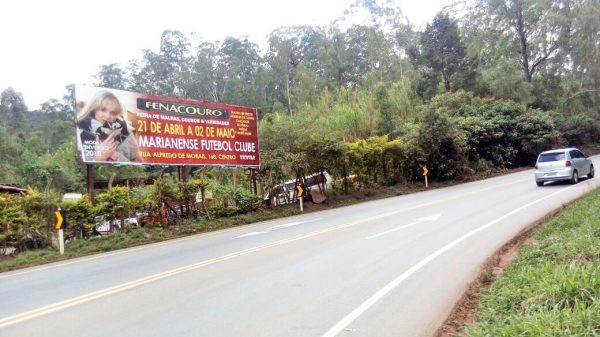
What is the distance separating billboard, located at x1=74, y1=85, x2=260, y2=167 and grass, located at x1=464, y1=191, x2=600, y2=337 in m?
13.3

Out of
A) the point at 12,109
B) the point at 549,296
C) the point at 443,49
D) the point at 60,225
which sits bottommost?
the point at 549,296

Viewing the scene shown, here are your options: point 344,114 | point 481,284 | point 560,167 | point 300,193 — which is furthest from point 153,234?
point 344,114

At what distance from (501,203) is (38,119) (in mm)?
74408

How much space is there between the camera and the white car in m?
19.3

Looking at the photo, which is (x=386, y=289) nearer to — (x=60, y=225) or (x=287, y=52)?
(x=60, y=225)

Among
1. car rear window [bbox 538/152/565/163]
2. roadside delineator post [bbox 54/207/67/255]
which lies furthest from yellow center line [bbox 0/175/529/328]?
car rear window [bbox 538/152/565/163]

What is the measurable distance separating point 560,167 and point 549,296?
674 inches

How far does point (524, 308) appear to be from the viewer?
15.3ft

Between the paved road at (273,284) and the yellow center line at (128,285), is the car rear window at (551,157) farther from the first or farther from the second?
the yellow center line at (128,285)

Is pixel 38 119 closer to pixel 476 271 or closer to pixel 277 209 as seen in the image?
pixel 277 209

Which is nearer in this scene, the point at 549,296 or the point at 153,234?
the point at 549,296

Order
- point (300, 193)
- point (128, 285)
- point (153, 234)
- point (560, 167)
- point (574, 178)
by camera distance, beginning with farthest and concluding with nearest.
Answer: point (300, 193)
point (574, 178)
point (560, 167)
point (153, 234)
point (128, 285)

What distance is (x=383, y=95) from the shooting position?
34.8 metres

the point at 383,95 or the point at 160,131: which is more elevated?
the point at 383,95
